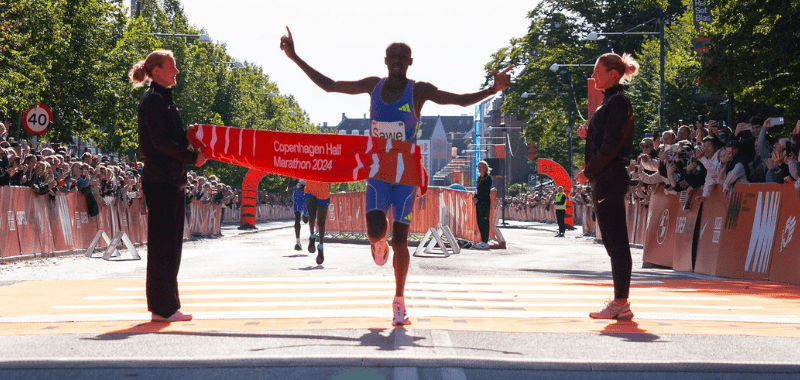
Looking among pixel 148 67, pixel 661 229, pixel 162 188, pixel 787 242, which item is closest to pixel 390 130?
pixel 162 188

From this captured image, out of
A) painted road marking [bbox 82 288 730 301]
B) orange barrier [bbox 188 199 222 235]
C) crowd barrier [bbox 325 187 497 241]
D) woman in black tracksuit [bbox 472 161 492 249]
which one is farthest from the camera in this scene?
orange barrier [bbox 188 199 222 235]

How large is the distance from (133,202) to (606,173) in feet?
63.8

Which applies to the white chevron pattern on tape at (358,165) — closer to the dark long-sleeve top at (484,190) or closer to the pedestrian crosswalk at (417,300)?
the pedestrian crosswalk at (417,300)

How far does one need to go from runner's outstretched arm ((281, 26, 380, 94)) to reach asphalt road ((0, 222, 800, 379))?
1.70 meters

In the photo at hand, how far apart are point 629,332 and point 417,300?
2.94m

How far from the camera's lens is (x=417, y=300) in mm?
9750

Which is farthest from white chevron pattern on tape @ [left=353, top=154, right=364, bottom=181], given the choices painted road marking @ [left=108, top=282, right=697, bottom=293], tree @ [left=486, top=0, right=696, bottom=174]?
tree @ [left=486, top=0, right=696, bottom=174]

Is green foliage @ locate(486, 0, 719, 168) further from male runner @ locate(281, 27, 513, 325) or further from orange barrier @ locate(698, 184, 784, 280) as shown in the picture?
male runner @ locate(281, 27, 513, 325)

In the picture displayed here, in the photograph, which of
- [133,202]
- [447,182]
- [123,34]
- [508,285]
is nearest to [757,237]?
[508,285]

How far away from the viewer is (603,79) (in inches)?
329

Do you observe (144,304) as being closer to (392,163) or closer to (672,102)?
(392,163)

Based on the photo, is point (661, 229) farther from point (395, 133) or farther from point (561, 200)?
point (561, 200)

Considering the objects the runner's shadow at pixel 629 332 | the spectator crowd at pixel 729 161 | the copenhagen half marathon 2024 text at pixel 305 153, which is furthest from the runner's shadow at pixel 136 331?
the spectator crowd at pixel 729 161

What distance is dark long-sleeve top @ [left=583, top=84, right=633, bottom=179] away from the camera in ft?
26.4
